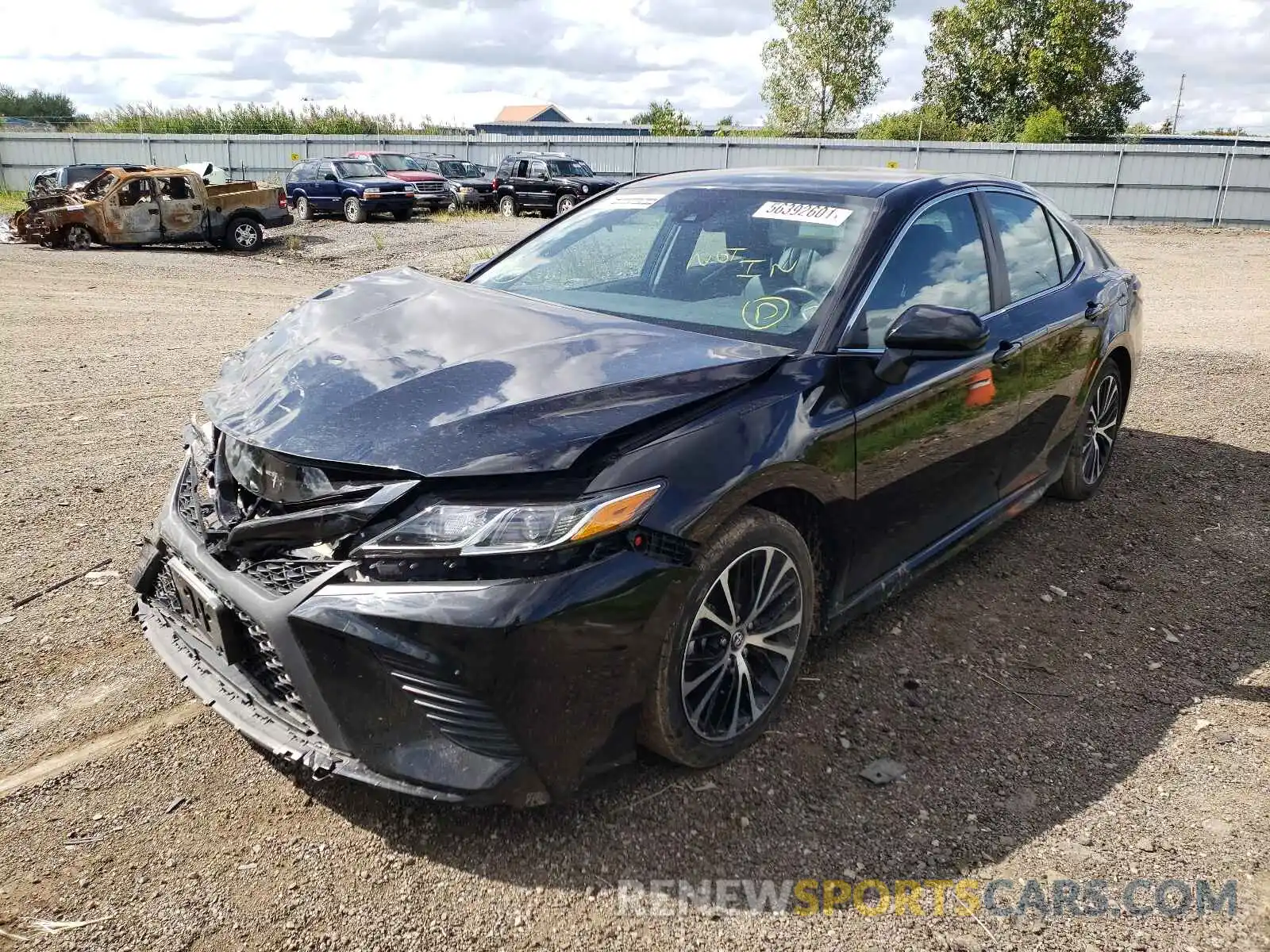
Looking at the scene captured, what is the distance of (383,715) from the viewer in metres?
2.26

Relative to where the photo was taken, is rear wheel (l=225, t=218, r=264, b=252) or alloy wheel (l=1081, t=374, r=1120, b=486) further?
rear wheel (l=225, t=218, r=264, b=252)

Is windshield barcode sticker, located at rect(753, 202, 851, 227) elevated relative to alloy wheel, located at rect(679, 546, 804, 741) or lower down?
elevated

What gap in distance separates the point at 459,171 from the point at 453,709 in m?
29.8

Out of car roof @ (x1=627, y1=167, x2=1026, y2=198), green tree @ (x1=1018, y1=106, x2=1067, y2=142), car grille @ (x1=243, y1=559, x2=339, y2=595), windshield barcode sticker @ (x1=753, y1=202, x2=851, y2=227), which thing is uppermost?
green tree @ (x1=1018, y1=106, x2=1067, y2=142)

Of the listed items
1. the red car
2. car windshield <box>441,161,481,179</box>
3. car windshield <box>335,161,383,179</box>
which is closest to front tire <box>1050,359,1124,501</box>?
car windshield <box>335,161,383,179</box>

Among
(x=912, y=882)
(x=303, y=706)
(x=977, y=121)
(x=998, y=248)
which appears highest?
(x=977, y=121)

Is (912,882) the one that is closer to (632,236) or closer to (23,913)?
(23,913)

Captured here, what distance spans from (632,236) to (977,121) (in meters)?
49.0

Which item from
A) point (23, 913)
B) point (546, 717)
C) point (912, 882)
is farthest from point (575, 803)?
point (23, 913)

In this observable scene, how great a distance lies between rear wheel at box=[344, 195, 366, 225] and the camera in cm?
2341

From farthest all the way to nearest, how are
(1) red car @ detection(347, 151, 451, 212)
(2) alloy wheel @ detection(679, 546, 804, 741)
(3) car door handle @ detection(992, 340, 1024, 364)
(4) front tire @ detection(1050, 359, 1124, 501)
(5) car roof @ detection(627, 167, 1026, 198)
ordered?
(1) red car @ detection(347, 151, 451, 212) → (4) front tire @ detection(1050, 359, 1124, 501) → (3) car door handle @ detection(992, 340, 1024, 364) → (5) car roof @ detection(627, 167, 1026, 198) → (2) alloy wheel @ detection(679, 546, 804, 741)

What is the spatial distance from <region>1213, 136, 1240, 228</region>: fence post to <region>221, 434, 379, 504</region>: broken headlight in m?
28.8

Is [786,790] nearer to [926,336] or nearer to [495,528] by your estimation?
A: [495,528]

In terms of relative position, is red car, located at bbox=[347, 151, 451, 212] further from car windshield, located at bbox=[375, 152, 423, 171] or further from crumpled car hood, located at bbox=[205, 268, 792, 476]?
crumpled car hood, located at bbox=[205, 268, 792, 476]
